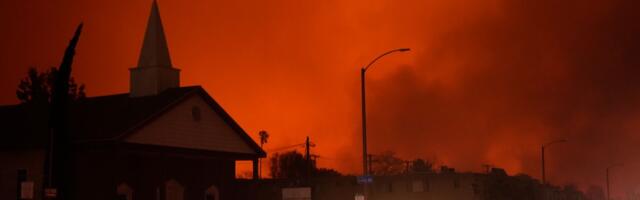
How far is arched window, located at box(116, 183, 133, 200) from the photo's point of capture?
4686 centimetres

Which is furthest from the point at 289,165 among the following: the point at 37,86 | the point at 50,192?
the point at 50,192

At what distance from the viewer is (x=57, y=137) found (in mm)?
36500

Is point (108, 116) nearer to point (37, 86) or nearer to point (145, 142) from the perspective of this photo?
point (145, 142)

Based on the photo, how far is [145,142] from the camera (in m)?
46.8

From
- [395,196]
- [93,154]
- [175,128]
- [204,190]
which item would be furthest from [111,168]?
[395,196]

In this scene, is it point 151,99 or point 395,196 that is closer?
point 151,99

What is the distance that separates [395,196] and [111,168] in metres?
45.5

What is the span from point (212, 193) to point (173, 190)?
3780 millimetres

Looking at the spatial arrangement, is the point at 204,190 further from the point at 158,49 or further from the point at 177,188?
the point at 158,49

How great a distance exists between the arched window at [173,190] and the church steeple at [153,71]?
602 cm

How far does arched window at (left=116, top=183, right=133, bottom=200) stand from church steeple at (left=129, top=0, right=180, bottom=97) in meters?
8.10

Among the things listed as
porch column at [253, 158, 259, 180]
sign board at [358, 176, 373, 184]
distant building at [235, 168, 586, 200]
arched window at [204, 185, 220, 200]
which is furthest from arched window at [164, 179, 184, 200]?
distant building at [235, 168, 586, 200]

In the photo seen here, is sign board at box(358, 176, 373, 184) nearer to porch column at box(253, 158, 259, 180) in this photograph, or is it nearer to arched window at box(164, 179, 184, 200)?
arched window at box(164, 179, 184, 200)

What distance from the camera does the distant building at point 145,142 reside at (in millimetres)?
45781
